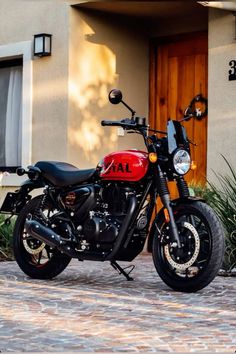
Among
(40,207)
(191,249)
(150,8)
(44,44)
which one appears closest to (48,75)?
(44,44)

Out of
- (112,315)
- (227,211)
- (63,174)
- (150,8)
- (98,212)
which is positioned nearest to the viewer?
(112,315)

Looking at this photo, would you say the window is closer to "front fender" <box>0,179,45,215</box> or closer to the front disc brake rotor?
"front fender" <box>0,179,45,215</box>

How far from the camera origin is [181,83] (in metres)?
10.3

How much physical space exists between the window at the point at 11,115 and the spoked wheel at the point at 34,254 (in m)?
3.78

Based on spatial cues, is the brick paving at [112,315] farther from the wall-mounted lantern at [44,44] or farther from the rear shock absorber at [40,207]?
the wall-mounted lantern at [44,44]

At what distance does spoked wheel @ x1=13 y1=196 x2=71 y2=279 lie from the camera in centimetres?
705

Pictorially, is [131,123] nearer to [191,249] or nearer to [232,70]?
[191,249]

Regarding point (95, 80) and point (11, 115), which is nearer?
point (95, 80)

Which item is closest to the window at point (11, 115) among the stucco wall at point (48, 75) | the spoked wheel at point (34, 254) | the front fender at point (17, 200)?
the stucco wall at point (48, 75)

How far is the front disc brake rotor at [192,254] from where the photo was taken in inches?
239

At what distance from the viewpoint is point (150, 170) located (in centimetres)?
640

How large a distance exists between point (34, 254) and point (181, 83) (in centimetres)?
401

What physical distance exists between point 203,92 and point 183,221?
405 cm

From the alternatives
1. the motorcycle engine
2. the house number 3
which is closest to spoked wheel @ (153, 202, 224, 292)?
the motorcycle engine
